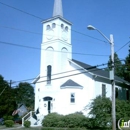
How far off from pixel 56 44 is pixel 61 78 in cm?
487

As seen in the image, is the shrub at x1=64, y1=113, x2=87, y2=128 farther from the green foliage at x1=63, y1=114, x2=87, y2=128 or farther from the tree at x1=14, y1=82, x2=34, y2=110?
the tree at x1=14, y1=82, x2=34, y2=110

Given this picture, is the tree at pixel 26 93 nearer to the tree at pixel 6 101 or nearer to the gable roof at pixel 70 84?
the tree at pixel 6 101

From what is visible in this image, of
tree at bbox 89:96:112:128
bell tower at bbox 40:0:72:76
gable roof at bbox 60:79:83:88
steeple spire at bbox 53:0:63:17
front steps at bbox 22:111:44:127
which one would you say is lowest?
front steps at bbox 22:111:44:127

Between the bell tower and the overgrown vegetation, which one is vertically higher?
the bell tower

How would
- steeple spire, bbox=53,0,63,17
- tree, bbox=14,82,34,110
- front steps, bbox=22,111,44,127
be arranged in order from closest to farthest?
1. front steps, bbox=22,111,44,127
2. steeple spire, bbox=53,0,63,17
3. tree, bbox=14,82,34,110

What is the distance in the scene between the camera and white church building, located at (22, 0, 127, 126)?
107 ft

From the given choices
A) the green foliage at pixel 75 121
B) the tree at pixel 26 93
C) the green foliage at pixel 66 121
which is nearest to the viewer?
the green foliage at pixel 75 121

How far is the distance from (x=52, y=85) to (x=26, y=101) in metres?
57.8

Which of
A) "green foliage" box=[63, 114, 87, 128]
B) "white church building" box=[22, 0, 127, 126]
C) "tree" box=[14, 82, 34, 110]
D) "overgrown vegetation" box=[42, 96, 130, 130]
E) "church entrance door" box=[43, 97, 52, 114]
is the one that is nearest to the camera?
"overgrown vegetation" box=[42, 96, 130, 130]

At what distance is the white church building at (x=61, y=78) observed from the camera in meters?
32.8

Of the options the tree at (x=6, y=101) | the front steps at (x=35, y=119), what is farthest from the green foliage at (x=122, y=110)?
the tree at (x=6, y=101)

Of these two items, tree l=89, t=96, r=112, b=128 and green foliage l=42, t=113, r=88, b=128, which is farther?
green foliage l=42, t=113, r=88, b=128

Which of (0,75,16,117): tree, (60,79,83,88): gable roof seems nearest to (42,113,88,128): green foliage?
(60,79,83,88): gable roof

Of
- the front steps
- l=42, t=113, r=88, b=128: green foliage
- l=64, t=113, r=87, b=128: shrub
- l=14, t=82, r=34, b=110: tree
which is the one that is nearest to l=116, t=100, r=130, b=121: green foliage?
l=42, t=113, r=88, b=128: green foliage
